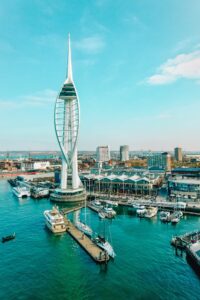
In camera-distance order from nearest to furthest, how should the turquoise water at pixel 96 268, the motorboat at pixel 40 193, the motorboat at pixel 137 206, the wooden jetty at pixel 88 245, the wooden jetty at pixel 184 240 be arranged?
the turquoise water at pixel 96 268 → the wooden jetty at pixel 88 245 → the wooden jetty at pixel 184 240 → the motorboat at pixel 137 206 → the motorboat at pixel 40 193

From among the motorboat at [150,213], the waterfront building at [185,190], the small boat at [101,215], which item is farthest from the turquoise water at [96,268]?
the waterfront building at [185,190]

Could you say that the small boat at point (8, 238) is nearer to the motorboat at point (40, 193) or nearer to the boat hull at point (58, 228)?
the boat hull at point (58, 228)

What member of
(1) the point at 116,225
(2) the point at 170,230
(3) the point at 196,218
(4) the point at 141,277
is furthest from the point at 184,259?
(3) the point at 196,218

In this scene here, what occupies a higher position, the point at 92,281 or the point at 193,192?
the point at 193,192

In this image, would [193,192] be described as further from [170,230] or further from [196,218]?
[170,230]

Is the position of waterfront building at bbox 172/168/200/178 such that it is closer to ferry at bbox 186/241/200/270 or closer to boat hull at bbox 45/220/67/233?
ferry at bbox 186/241/200/270

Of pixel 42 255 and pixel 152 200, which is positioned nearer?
pixel 42 255

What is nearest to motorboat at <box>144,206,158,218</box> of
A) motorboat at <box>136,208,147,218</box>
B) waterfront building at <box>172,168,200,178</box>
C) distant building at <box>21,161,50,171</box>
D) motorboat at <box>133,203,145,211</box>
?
motorboat at <box>136,208,147,218</box>
